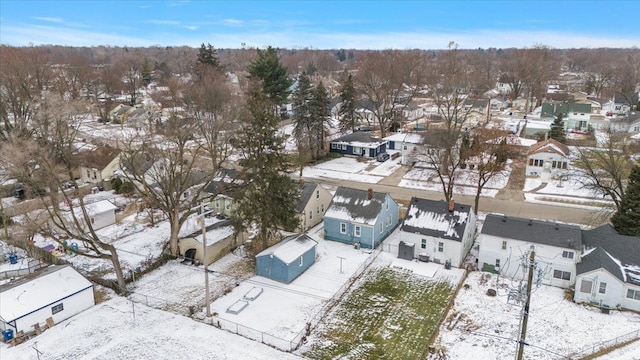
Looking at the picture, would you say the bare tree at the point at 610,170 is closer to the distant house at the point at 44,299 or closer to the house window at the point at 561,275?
the house window at the point at 561,275

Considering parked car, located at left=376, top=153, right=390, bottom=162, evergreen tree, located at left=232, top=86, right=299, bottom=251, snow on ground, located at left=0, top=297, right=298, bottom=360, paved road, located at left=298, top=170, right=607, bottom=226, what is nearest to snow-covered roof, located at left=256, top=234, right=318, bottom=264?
evergreen tree, located at left=232, top=86, right=299, bottom=251

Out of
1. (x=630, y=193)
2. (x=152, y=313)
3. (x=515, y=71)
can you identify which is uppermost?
(x=515, y=71)

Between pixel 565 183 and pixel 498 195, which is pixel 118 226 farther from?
pixel 565 183

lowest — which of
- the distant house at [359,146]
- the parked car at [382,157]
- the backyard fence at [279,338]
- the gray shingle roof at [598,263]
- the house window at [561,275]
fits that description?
the backyard fence at [279,338]

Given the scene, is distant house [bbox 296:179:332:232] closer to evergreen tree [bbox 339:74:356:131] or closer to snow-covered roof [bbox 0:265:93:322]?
snow-covered roof [bbox 0:265:93:322]

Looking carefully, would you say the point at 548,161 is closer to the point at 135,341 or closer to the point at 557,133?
the point at 557,133

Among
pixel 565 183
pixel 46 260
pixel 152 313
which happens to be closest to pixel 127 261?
pixel 46 260

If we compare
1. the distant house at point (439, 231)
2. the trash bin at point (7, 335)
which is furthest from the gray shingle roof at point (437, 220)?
the trash bin at point (7, 335)
